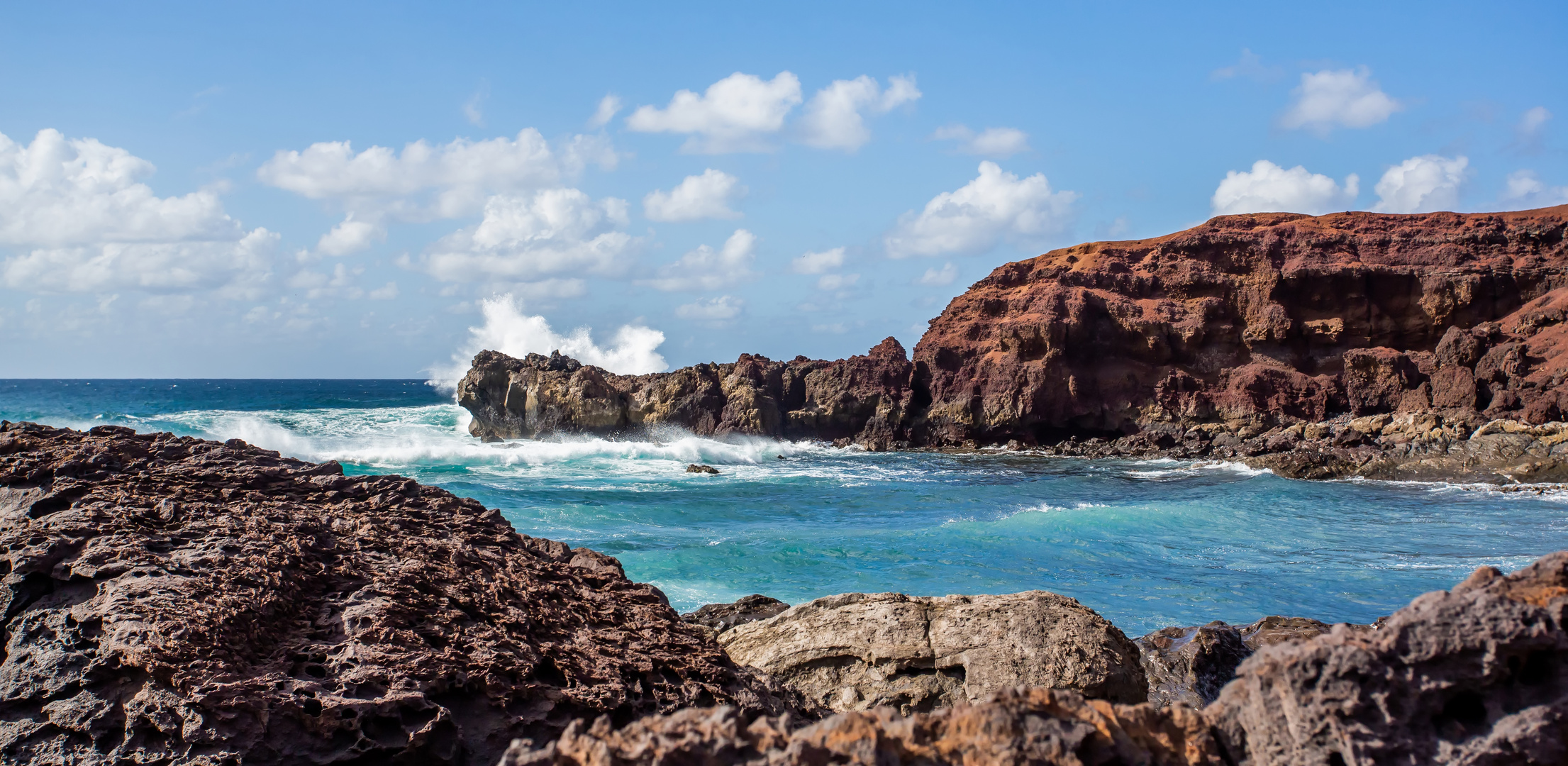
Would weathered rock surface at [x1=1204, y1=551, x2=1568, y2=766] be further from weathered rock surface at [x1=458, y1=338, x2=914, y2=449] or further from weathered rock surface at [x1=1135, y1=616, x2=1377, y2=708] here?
weathered rock surface at [x1=458, y1=338, x2=914, y2=449]

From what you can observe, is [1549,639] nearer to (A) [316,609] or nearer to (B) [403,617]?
(B) [403,617]

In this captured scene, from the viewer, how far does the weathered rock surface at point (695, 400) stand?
111 ft

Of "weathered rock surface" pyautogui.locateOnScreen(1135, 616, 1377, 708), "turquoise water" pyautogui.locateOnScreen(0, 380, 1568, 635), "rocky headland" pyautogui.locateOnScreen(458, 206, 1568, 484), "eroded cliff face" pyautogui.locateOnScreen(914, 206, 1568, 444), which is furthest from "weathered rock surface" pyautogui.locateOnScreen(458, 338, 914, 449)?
"weathered rock surface" pyautogui.locateOnScreen(1135, 616, 1377, 708)

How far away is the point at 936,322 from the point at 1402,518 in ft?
77.8

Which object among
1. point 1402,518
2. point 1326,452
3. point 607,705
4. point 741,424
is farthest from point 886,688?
point 741,424

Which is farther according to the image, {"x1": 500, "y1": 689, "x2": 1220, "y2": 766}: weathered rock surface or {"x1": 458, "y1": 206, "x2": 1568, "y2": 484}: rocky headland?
{"x1": 458, "y1": 206, "x2": 1568, "y2": 484}: rocky headland

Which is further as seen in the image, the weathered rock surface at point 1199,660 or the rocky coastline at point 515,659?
the weathered rock surface at point 1199,660

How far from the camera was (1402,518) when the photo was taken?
1628 centimetres

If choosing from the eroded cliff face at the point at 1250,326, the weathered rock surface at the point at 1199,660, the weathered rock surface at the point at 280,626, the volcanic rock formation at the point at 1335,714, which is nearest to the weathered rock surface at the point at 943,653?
the weathered rock surface at the point at 1199,660

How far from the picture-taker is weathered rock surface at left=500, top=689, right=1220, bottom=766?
1788 millimetres

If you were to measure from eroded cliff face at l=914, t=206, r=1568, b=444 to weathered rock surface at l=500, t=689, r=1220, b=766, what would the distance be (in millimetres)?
31917

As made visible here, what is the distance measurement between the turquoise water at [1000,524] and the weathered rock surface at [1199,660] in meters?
2.26

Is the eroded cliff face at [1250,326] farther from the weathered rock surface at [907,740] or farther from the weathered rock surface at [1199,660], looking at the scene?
the weathered rock surface at [907,740]

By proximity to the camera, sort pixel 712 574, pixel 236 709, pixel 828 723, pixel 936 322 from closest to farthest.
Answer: pixel 828 723 < pixel 236 709 < pixel 712 574 < pixel 936 322
